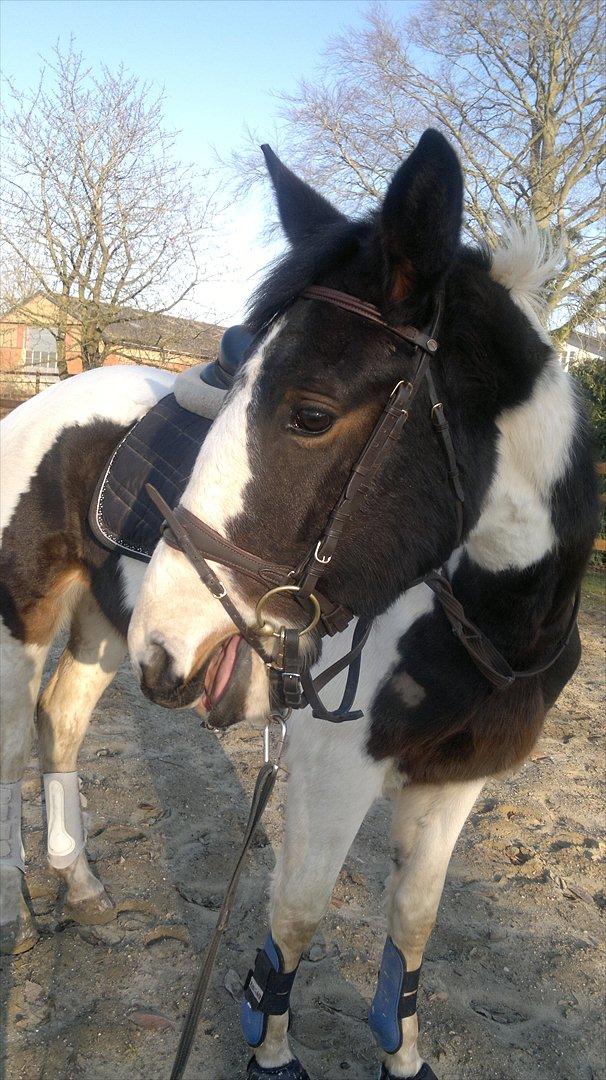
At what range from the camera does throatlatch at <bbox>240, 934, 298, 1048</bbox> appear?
7.09ft

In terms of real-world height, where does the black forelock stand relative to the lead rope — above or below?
above

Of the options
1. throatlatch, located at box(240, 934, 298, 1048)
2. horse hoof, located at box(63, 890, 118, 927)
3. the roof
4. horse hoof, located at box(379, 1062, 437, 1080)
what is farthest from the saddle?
the roof

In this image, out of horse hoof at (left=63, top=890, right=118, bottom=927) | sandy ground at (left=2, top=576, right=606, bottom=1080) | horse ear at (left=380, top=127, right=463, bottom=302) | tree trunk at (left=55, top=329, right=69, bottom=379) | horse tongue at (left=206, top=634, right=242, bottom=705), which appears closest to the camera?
horse ear at (left=380, top=127, right=463, bottom=302)

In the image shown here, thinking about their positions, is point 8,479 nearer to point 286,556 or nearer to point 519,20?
point 286,556

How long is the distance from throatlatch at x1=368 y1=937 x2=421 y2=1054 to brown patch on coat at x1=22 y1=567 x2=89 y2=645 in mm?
1612

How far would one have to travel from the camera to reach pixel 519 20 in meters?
14.4

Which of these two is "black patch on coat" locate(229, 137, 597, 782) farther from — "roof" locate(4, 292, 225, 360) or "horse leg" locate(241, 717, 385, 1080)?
"roof" locate(4, 292, 225, 360)

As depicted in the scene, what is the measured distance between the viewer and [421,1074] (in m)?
2.20

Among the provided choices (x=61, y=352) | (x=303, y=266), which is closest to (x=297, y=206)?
(x=303, y=266)

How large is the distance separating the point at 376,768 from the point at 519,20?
17.0 meters

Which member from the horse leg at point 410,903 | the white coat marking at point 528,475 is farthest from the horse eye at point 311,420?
the horse leg at point 410,903

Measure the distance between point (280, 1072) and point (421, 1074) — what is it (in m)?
0.42

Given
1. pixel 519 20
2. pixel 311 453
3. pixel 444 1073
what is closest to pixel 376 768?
pixel 311 453

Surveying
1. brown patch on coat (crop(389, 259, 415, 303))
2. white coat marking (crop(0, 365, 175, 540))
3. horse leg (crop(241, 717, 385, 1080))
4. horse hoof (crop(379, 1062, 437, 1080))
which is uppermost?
brown patch on coat (crop(389, 259, 415, 303))
